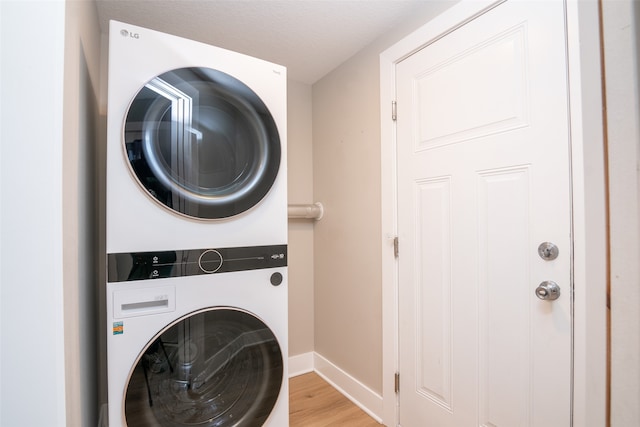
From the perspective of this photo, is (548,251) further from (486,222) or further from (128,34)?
(128,34)

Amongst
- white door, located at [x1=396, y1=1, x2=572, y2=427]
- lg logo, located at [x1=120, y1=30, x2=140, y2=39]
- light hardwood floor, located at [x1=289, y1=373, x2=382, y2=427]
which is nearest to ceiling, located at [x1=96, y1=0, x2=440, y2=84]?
white door, located at [x1=396, y1=1, x2=572, y2=427]

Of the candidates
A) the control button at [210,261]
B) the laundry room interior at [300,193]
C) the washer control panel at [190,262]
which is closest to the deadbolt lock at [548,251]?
the laundry room interior at [300,193]

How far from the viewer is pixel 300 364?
2275 mm

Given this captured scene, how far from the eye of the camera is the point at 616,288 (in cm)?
37

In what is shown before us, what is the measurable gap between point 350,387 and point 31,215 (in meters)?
1.97

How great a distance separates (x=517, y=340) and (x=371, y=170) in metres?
1.13

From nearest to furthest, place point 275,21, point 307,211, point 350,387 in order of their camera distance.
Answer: point 275,21 < point 350,387 < point 307,211

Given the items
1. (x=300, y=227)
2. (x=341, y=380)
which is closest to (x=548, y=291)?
(x=341, y=380)

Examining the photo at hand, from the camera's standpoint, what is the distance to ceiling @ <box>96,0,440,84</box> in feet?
4.85

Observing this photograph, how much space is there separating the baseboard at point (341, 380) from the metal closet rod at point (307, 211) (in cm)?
111

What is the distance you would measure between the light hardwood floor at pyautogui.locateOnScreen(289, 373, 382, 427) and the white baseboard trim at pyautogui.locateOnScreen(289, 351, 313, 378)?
0.24 feet

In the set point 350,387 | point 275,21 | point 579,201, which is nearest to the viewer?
point 579,201

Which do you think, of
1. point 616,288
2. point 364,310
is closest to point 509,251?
point 616,288

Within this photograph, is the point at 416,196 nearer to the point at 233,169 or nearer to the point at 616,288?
the point at 233,169
